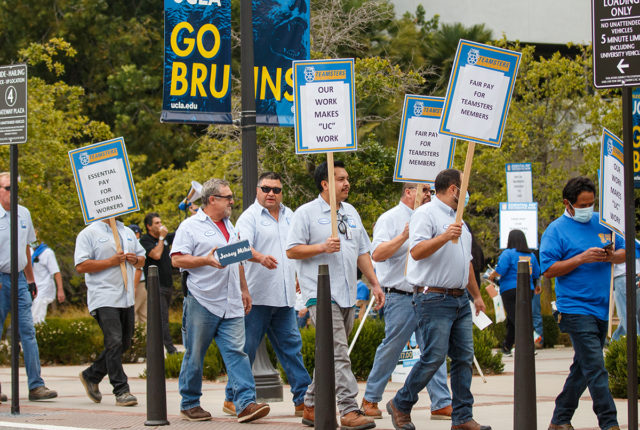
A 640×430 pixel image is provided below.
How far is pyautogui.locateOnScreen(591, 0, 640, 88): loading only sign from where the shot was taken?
20.5 feet

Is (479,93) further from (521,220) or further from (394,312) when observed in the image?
(521,220)

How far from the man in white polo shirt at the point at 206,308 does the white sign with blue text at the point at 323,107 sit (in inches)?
44.4

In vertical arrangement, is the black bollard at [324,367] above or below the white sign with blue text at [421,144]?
below

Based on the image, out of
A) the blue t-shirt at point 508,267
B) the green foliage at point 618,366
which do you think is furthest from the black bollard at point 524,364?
the blue t-shirt at point 508,267

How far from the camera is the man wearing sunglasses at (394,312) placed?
8734 millimetres

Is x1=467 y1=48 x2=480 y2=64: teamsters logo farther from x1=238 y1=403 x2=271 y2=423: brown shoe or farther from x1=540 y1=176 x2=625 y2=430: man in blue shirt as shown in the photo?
x1=238 y1=403 x2=271 y2=423: brown shoe

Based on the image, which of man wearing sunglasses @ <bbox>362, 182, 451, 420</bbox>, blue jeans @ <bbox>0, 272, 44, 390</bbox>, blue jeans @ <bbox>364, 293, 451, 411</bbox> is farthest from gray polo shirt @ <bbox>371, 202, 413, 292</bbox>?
blue jeans @ <bbox>0, 272, 44, 390</bbox>

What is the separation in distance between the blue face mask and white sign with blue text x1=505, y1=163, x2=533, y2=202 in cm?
971

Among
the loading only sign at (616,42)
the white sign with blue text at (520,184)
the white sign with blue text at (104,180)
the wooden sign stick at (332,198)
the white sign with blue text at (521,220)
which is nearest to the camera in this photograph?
the loading only sign at (616,42)

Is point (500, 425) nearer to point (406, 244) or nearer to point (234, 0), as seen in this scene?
point (406, 244)

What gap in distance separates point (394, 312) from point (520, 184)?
926 centimetres

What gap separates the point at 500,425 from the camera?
27.9 feet

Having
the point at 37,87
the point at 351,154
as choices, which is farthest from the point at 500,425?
the point at 37,87

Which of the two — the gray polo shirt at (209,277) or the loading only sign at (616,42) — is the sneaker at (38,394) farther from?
the loading only sign at (616,42)
